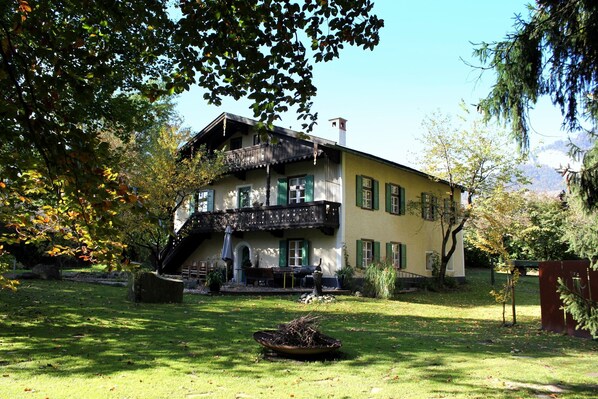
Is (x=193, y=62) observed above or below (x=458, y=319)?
above

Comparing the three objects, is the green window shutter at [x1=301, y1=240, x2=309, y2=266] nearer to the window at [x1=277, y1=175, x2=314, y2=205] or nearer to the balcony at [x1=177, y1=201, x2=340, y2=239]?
the balcony at [x1=177, y1=201, x2=340, y2=239]

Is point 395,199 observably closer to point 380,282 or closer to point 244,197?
point 380,282

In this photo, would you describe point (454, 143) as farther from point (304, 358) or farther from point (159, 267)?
point (304, 358)

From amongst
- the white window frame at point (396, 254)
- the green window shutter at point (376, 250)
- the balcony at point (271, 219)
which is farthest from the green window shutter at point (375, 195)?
the balcony at point (271, 219)

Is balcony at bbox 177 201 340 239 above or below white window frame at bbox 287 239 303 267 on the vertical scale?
above

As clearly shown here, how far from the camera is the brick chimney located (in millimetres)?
26062

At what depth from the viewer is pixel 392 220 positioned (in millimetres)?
25562

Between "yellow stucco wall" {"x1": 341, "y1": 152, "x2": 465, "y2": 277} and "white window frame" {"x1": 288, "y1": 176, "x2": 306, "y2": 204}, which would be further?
"white window frame" {"x1": 288, "y1": 176, "x2": 306, "y2": 204}

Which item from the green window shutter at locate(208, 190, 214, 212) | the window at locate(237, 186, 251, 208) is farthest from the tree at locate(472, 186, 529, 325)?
the green window shutter at locate(208, 190, 214, 212)

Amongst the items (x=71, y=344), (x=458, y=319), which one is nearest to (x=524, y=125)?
(x=71, y=344)

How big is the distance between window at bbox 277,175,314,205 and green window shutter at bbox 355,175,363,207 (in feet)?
7.71

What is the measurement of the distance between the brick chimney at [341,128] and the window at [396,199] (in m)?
3.52

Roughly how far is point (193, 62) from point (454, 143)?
2202 centimetres

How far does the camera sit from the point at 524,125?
21.5 ft
